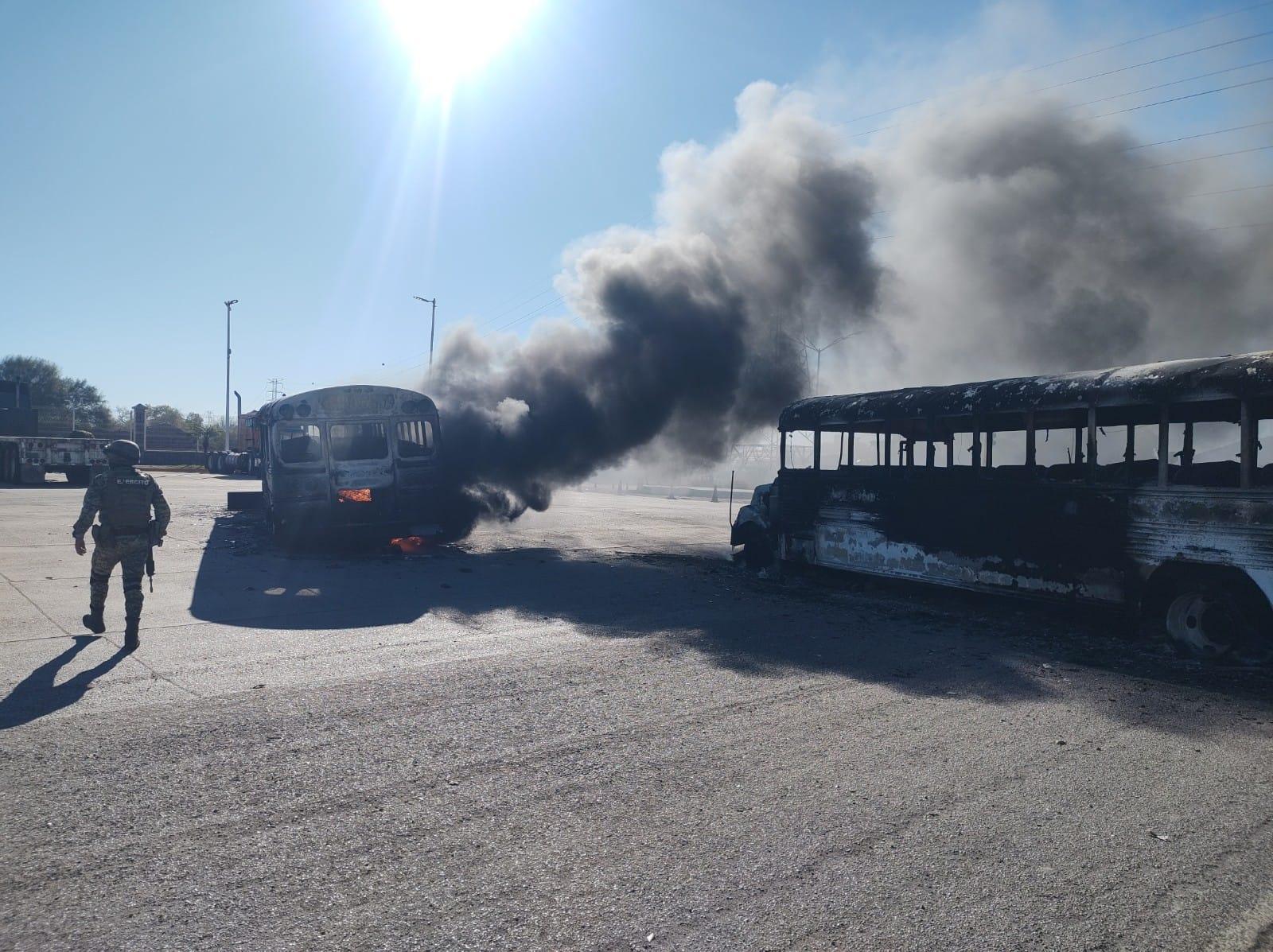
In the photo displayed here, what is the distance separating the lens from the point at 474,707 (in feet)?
18.3

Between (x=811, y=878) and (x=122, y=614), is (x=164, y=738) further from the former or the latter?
(x=122, y=614)

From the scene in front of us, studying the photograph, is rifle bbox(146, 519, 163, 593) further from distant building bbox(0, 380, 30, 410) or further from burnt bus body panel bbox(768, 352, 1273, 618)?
distant building bbox(0, 380, 30, 410)

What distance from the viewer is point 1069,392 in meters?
8.38

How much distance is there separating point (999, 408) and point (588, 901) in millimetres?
7372

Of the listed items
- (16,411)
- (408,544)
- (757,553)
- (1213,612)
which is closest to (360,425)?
(408,544)

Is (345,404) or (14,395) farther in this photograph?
(14,395)

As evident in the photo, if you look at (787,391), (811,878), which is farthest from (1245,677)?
(787,391)

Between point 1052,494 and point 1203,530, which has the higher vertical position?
point 1052,494

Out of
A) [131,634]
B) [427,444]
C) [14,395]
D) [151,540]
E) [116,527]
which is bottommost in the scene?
[131,634]

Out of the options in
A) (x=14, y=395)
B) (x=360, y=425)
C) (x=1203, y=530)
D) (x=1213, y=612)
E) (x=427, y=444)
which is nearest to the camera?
(x=1203, y=530)

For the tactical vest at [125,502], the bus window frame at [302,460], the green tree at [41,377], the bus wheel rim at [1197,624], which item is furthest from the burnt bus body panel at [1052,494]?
the green tree at [41,377]

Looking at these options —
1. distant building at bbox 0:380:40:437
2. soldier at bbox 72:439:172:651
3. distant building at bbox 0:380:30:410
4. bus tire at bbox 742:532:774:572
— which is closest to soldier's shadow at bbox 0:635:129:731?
soldier at bbox 72:439:172:651

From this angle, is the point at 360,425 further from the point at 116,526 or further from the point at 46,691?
the point at 46,691

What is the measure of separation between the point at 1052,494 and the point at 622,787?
595cm
